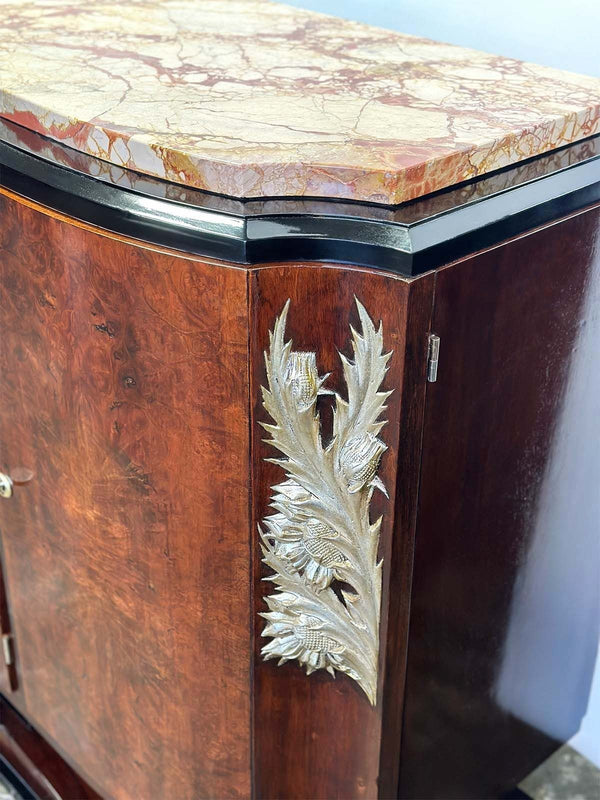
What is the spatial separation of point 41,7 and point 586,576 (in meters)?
1.01

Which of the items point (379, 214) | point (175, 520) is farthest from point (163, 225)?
point (175, 520)

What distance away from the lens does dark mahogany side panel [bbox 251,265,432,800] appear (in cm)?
77

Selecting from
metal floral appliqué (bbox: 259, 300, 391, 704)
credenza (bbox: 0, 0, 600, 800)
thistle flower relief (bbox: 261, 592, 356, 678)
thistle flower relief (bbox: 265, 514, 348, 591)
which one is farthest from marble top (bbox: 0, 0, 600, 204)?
thistle flower relief (bbox: 261, 592, 356, 678)

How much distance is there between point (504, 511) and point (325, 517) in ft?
0.77

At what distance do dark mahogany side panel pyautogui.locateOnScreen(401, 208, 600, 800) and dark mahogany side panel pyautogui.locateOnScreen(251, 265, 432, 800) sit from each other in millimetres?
39

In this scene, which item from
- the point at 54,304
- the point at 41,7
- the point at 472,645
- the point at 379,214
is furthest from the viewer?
the point at 41,7

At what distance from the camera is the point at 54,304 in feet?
2.99

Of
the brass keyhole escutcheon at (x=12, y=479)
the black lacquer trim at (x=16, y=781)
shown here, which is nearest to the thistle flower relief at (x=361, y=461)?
the brass keyhole escutcheon at (x=12, y=479)

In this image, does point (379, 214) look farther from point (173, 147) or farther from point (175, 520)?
point (175, 520)

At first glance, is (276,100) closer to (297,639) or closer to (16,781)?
(297,639)

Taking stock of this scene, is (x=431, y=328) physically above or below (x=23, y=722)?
above

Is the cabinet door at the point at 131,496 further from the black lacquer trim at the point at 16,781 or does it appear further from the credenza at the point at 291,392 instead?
the black lacquer trim at the point at 16,781

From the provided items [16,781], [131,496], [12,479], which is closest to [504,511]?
[131,496]

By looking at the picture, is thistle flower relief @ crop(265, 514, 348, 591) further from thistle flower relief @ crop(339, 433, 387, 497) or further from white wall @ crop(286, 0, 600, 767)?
white wall @ crop(286, 0, 600, 767)
